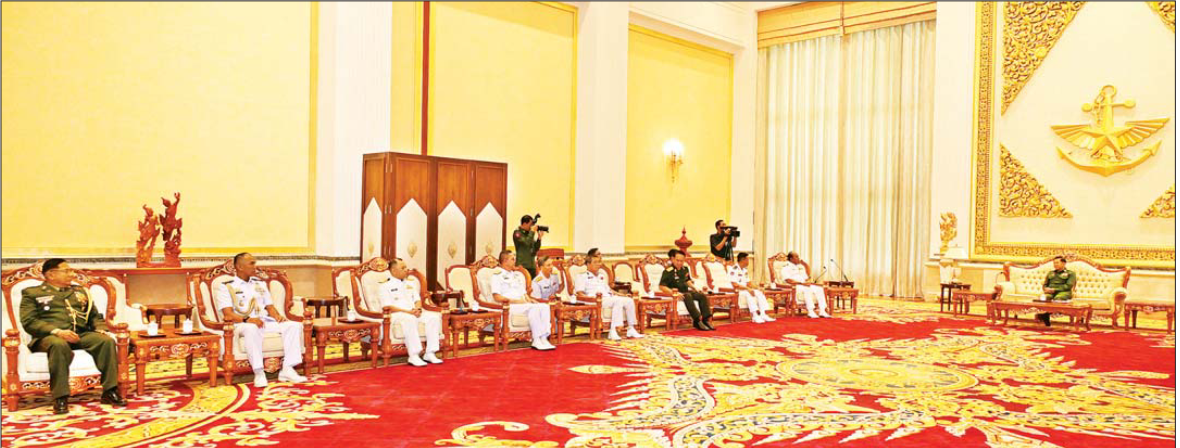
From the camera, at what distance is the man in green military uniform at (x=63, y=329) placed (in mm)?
5113

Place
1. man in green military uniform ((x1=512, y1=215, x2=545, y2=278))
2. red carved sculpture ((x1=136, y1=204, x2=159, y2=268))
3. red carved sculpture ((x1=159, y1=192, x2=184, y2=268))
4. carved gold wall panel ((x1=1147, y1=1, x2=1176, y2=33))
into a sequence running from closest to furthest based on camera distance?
red carved sculpture ((x1=136, y1=204, x2=159, y2=268)) < red carved sculpture ((x1=159, y1=192, x2=184, y2=268)) < man in green military uniform ((x1=512, y1=215, x2=545, y2=278)) < carved gold wall panel ((x1=1147, y1=1, x2=1176, y2=33))

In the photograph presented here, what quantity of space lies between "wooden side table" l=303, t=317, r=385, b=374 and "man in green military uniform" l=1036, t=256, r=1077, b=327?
7976 millimetres

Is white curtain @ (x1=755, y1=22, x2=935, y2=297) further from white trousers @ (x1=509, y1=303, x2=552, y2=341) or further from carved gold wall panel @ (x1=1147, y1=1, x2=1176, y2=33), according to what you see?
white trousers @ (x1=509, y1=303, x2=552, y2=341)

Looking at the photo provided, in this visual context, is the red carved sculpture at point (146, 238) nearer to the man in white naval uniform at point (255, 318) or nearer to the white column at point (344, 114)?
the white column at point (344, 114)

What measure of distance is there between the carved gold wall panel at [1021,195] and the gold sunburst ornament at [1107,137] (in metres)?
0.59

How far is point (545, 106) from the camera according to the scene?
12.5 m

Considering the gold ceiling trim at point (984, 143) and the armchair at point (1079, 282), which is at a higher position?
the gold ceiling trim at point (984, 143)

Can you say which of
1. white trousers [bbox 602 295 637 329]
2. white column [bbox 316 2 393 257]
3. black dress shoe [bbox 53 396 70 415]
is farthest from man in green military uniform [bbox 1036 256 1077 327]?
black dress shoe [bbox 53 396 70 415]

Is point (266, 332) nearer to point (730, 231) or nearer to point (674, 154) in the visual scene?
point (730, 231)

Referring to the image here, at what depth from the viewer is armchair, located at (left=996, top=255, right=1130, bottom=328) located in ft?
35.1

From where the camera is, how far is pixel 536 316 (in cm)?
805

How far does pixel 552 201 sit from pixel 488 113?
1654mm

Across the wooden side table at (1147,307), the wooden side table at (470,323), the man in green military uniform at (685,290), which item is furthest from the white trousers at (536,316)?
the wooden side table at (1147,307)

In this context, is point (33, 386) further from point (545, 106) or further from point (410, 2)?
point (545, 106)
